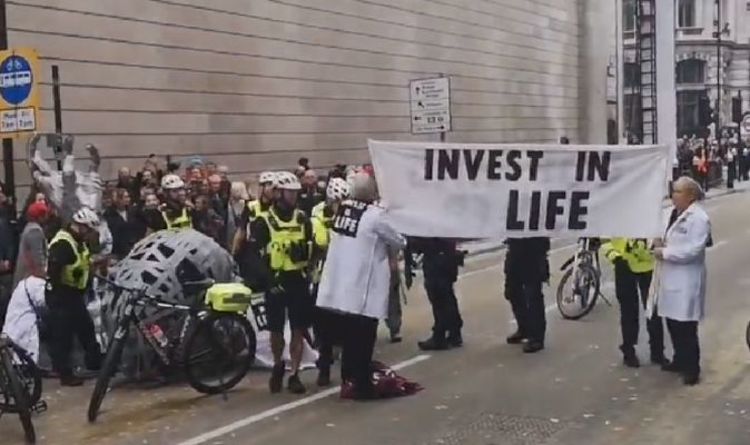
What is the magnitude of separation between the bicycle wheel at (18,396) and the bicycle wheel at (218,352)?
1561 mm

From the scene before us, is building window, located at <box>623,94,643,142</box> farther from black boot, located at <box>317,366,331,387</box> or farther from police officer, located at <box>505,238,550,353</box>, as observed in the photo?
black boot, located at <box>317,366,331,387</box>

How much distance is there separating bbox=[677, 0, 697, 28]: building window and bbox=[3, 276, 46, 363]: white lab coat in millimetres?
86131

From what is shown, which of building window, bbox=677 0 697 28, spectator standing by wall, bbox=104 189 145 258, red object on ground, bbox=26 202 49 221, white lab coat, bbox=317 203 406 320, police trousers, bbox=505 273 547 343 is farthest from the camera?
building window, bbox=677 0 697 28

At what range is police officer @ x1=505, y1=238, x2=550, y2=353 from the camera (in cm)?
1212

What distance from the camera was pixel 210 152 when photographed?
24.8 m

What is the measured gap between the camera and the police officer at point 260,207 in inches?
412

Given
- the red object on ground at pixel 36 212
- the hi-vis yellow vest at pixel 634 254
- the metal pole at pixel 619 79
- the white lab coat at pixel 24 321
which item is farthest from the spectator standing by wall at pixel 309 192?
the metal pole at pixel 619 79

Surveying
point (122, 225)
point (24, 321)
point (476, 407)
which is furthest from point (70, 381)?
point (122, 225)

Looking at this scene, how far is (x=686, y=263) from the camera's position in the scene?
10.3 meters

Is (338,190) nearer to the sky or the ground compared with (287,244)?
nearer to the sky

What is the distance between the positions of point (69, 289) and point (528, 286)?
4472 mm

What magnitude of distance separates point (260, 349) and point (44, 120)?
9.51 meters

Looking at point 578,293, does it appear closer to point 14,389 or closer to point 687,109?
point 14,389

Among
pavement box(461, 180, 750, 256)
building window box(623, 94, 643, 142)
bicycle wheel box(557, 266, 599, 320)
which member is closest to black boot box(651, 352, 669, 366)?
bicycle wheel box(557, 266, 599, 320)
